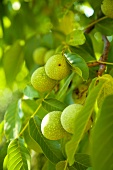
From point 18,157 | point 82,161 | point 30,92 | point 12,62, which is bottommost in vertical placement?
point 82,161

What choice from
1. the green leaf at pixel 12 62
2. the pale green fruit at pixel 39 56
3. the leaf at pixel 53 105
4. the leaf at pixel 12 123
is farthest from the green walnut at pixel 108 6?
the green leaf at pixel 12 62

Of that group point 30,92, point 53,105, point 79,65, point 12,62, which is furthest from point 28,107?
point 12,62

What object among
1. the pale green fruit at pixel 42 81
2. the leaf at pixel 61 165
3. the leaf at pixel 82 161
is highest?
the pale green fruit at pixel 42 81

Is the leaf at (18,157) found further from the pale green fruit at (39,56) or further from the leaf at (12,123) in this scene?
the pale green fruit at (39,56)

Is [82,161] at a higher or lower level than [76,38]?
lower

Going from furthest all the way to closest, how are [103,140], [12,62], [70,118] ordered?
[12,62] → [70,118] → [103,140]

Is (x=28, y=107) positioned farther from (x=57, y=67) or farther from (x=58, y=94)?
(x=57, y=67)

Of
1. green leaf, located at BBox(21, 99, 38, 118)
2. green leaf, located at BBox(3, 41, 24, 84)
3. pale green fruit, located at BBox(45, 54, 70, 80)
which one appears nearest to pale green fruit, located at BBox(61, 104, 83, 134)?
pale green fruit, located at BBox(45, 54, 70, 80)
